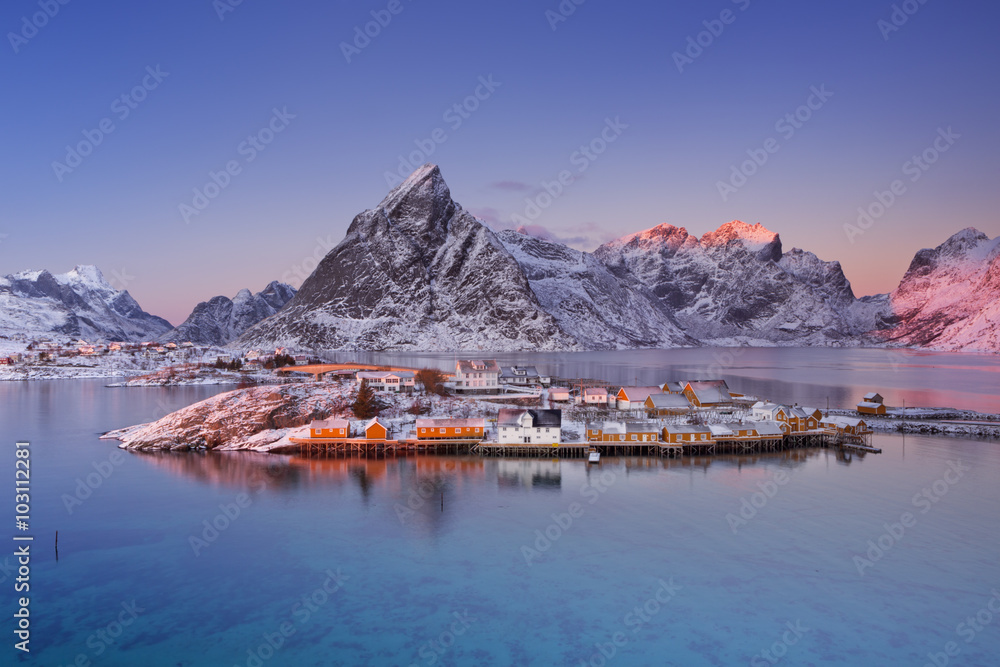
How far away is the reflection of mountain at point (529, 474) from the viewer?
4538 centimetres

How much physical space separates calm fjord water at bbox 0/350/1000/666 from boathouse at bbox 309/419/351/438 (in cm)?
481

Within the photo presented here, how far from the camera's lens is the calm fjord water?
2358cm

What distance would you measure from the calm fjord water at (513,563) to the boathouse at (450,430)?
5.13m

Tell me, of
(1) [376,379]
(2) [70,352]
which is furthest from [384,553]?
(2) [70,352]

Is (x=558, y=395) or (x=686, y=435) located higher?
(x=558, y=395)

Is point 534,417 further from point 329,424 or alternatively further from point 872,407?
point 872,407

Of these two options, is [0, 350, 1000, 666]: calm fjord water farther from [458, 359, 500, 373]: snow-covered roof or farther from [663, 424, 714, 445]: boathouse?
[458, 359, 500, 373]: snow-covered roof

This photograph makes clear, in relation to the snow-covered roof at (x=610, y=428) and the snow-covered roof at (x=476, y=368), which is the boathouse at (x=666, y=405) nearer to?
the snow-covered roof at (x=610, y=428)

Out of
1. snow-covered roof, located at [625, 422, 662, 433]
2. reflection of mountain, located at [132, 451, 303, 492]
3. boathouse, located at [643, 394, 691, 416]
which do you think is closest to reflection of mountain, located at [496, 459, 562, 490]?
snow-covered roof, located at [625, 422, 662, 433]

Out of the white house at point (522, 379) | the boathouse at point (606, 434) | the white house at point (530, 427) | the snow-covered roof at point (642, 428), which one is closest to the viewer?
the white house at point (530, 427)

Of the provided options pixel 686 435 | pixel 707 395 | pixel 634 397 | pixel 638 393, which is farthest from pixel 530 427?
pixel 707 395

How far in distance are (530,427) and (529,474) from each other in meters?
7.10

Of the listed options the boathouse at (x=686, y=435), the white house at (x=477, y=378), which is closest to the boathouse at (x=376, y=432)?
the boathouse at (x=686, y=435)

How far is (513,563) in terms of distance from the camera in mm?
30766
